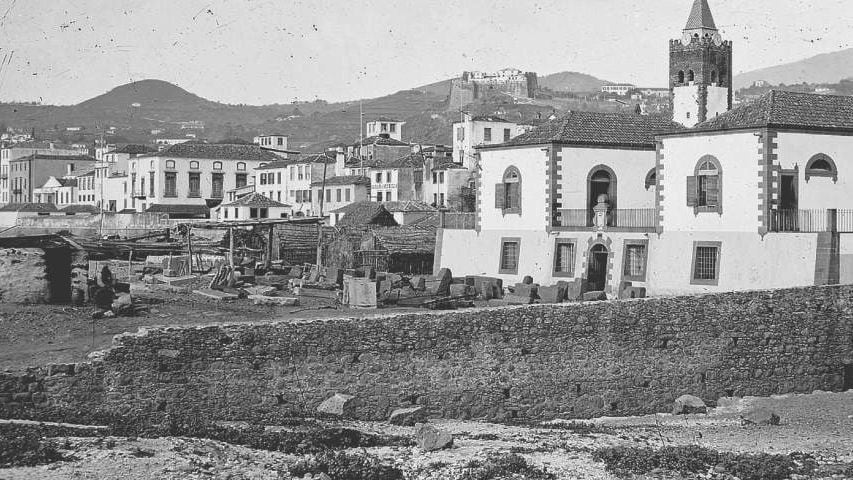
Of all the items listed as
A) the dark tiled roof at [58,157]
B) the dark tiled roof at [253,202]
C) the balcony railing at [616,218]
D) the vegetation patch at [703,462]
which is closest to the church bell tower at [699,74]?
the balcony railing at [616,218]

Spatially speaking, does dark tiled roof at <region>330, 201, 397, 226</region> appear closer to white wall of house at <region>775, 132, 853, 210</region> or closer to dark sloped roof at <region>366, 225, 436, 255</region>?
dark sloped roof at <region>366, 225, 436, 255</region>

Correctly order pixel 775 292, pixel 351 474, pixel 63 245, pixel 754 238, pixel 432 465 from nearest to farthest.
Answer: pixel 351 474 → pixel 432 465 → pixel 775 292 → pixel 63 245 → pixel 754 238

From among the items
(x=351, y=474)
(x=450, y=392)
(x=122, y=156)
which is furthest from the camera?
(x=122, y=156)

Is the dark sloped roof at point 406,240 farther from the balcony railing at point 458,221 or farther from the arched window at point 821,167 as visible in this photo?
the arched window at point 821,167

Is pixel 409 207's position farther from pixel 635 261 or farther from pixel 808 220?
pixel 808 220

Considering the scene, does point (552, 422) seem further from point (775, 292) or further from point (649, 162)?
point (649, 162)

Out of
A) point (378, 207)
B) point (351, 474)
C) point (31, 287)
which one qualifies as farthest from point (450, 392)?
point (378, 207)

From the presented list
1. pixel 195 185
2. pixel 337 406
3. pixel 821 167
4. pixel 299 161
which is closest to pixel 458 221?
pixel 821 167
